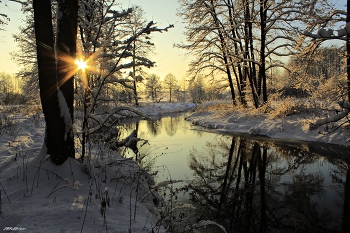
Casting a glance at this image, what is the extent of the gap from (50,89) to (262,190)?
451 centimetres

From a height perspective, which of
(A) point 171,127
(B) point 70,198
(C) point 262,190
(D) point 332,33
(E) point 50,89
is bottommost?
(C) point 262,190

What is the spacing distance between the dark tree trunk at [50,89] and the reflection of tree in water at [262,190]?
2645mm

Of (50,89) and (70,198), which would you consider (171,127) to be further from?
(70,198)

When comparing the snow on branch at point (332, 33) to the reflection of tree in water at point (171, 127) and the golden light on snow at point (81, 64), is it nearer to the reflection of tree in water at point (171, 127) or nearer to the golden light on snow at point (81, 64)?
the golden light on snow at point (81, 64)

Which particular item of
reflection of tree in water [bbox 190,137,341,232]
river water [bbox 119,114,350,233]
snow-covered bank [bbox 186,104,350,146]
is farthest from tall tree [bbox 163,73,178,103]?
reflection of tree in water [bbox 190,137,341,232]

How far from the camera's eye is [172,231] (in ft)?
10.4

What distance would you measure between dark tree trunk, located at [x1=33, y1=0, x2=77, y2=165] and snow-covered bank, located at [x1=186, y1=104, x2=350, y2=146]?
20.3 ft

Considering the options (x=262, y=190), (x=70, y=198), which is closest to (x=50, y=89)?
(x=70, y=198)

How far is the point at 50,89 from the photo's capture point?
367cm

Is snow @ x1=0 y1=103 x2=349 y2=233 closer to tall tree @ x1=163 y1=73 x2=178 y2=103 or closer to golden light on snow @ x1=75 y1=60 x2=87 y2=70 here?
golden light on snow @ x1=75 y1=60 x2=87 y2=70

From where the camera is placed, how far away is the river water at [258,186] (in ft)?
11.9

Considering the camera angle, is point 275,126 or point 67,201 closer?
point 67,201

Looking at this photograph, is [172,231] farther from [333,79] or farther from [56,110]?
[333,79]

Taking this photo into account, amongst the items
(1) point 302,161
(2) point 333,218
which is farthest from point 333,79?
(2) point 333,218
